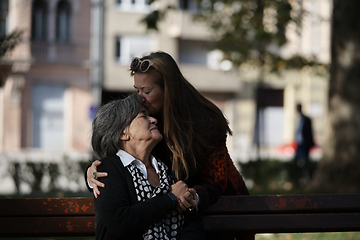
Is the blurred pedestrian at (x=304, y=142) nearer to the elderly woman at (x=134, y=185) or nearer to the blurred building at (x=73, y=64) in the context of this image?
the elderly woman at (x=134, y=185)

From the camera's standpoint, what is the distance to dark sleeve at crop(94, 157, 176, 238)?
260cm

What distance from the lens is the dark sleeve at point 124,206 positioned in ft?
8.52

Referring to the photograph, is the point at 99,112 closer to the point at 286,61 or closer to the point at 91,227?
the point at 91,227

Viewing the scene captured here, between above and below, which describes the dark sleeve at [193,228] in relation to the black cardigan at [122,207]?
below

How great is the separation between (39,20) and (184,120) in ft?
79.3

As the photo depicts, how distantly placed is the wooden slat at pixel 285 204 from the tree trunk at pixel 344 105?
18.7 feet

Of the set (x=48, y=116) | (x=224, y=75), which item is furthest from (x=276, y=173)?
(x=224, y=75)

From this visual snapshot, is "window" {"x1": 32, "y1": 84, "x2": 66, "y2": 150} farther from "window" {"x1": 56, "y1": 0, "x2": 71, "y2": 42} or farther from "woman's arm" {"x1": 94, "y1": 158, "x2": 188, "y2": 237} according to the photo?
"woman's arm" {"x1": 94, "y1": 158, "x2": 188, "y2": 237}

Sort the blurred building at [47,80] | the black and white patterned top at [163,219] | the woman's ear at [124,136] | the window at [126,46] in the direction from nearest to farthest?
the black and white patterned top at [163,219]
the woman's ear at [124,136]
the blurred building at [47,80]
the window at [126,46]

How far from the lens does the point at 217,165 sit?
3043mm

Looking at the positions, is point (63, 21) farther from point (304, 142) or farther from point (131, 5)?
point (304, 142)

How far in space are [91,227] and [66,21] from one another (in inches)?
947

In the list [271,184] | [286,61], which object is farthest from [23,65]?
[271,184]

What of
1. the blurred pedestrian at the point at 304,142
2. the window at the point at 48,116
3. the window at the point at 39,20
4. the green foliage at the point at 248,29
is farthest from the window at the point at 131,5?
the blurred pedestrian at the point at 304,142
